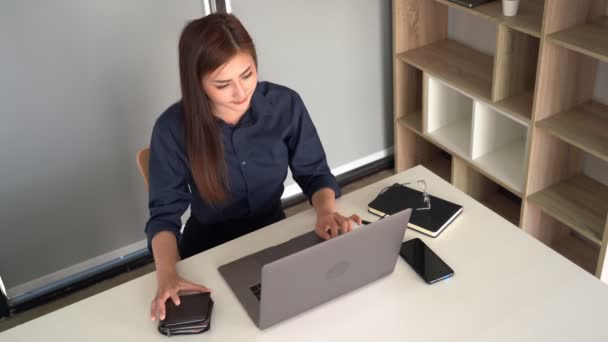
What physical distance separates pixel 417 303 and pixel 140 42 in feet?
5.11

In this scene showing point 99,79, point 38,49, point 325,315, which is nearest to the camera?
point 325,315

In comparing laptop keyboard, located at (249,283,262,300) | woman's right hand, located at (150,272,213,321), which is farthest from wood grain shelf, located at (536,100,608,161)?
woman's right hand, located at (150,272,213,321)

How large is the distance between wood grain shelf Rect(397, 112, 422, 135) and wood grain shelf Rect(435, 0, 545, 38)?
690 mm

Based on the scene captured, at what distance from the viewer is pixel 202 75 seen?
1.67 m

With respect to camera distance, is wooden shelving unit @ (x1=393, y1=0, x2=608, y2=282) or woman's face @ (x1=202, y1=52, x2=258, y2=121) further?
wooden shelving unit @ (x1=393, y1=0, x2=608, y2=282)

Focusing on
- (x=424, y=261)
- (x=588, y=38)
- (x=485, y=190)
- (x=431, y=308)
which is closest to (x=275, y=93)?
(x=424, y=261)

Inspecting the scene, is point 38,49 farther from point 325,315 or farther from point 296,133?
point 325,315

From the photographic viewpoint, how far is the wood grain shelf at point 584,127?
2.28m

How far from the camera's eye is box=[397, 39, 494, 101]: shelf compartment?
2.73 meters

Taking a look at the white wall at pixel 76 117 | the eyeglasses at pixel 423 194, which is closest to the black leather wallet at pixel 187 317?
the eyeglasses at pixel 423 194

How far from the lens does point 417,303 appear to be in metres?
1.53

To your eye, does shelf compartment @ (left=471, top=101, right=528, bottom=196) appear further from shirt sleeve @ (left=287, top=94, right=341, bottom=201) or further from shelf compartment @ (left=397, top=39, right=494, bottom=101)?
A: shirt sleeve @ (left=287, top=94, right=341, bottom=201)

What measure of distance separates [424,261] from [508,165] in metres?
1.29

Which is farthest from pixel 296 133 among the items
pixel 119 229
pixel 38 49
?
pixel 119 229
